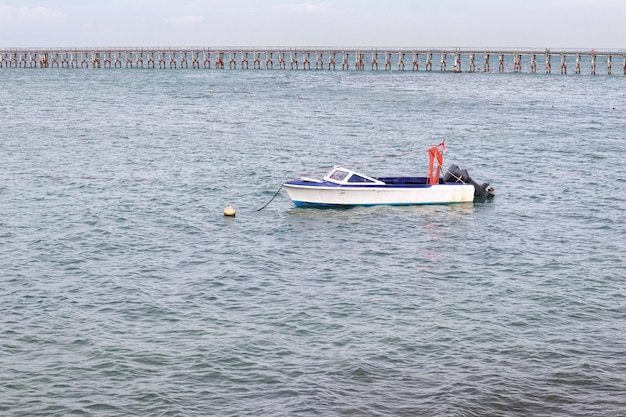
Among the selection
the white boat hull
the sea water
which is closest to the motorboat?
the white boat hull

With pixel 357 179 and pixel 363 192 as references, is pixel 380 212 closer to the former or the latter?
pixel 363 192

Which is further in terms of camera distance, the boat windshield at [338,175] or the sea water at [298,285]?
the boat windshield at [338,175]

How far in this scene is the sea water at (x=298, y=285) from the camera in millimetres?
20219

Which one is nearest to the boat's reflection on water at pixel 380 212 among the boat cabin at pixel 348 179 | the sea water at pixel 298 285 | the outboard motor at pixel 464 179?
the sea water at pixel 298 285

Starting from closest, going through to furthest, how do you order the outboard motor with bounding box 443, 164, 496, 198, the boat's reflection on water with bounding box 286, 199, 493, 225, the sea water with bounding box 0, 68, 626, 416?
the sea water with bounding box 0, 68, 626, 416 < the boat's reflection on water with bounding box 286, 199, 493, 225 < the outboard motor with bounding box 443, 164, 496, 198

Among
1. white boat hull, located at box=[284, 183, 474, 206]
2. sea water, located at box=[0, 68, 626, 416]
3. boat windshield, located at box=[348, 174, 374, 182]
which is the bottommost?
sea water, located at box=[0, 68, 626, 416]

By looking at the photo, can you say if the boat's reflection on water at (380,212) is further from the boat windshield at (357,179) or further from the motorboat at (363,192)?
the boat windshield at (357,179)

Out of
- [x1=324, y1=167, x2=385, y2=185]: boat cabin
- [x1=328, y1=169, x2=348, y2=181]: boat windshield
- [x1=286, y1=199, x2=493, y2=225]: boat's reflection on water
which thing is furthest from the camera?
[x1=328, y1=169, x2=348, y2=181]: boat windshield

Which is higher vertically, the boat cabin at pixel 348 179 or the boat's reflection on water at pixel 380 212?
the boat cabin at pixel 348 179

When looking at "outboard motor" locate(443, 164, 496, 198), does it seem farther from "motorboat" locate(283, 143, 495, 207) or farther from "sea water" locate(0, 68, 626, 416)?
"sea water" locate(0, 68, 626, 416)

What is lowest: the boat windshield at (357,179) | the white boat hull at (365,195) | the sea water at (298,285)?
the sea water at (298,285)

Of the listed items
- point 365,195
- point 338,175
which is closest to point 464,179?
point 365,195

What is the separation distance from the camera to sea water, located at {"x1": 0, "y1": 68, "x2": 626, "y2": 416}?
796 inches

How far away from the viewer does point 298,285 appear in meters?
28.4
